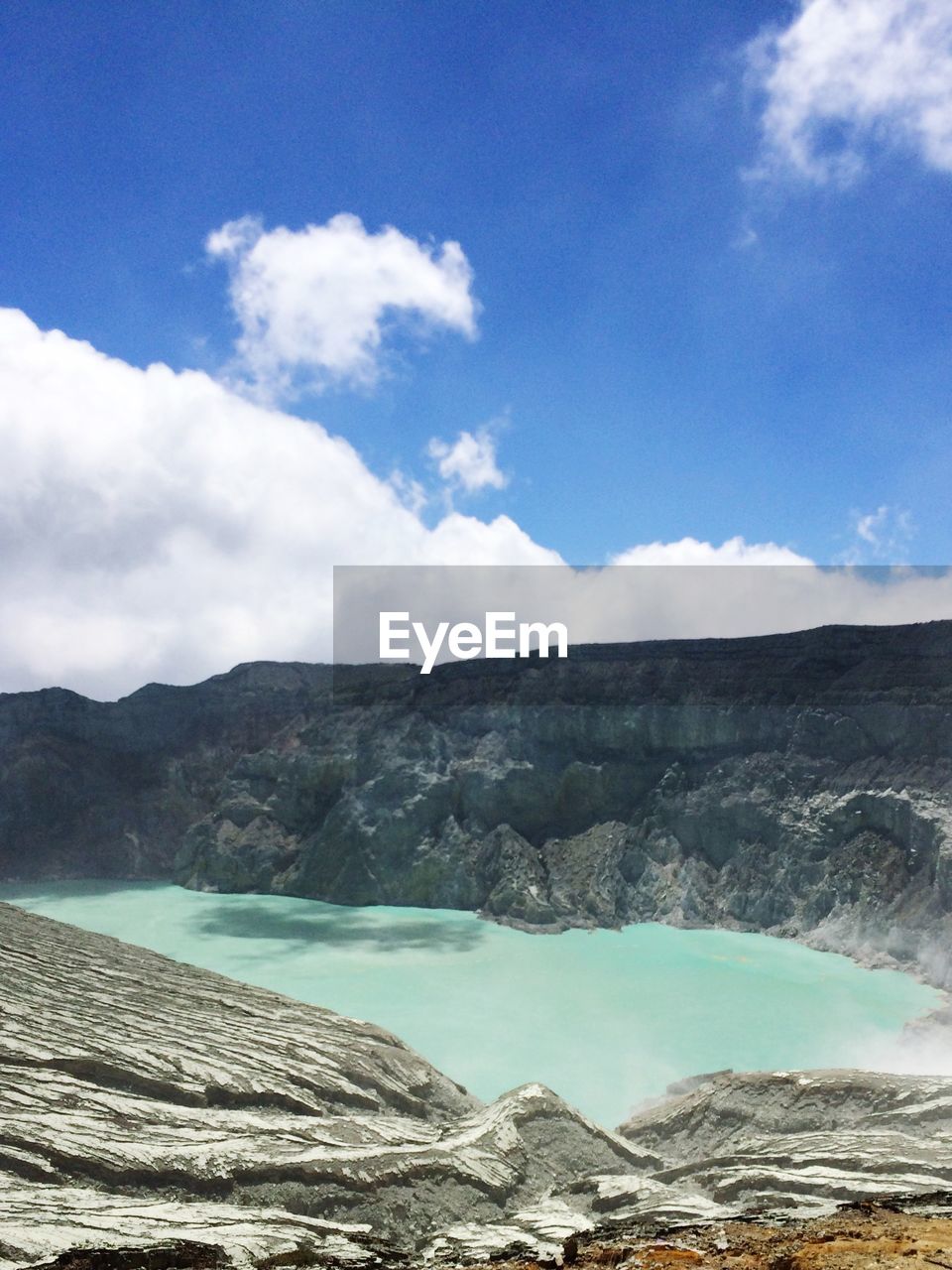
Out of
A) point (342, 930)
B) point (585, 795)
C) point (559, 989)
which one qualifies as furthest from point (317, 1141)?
point (585, 795)

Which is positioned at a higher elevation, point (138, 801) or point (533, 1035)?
point (138, 801)

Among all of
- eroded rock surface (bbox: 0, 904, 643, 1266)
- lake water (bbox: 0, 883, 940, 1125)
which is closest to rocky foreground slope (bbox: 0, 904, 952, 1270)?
eroded rock surface (bbox: 0, 904, 643, 1266)

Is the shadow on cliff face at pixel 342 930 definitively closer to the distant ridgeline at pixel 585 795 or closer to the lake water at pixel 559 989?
the lake water at pixel 559 989

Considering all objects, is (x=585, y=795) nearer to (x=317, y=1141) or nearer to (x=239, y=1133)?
(x=317, y=1141)

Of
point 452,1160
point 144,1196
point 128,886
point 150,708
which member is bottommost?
point 128,886

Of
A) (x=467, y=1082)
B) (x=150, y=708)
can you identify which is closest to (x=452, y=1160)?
(x=467, y=1082)

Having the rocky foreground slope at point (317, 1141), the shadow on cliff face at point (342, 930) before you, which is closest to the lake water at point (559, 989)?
the shadow on cliff face at point (342, 930)

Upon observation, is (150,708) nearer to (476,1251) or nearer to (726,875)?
(726,875)
